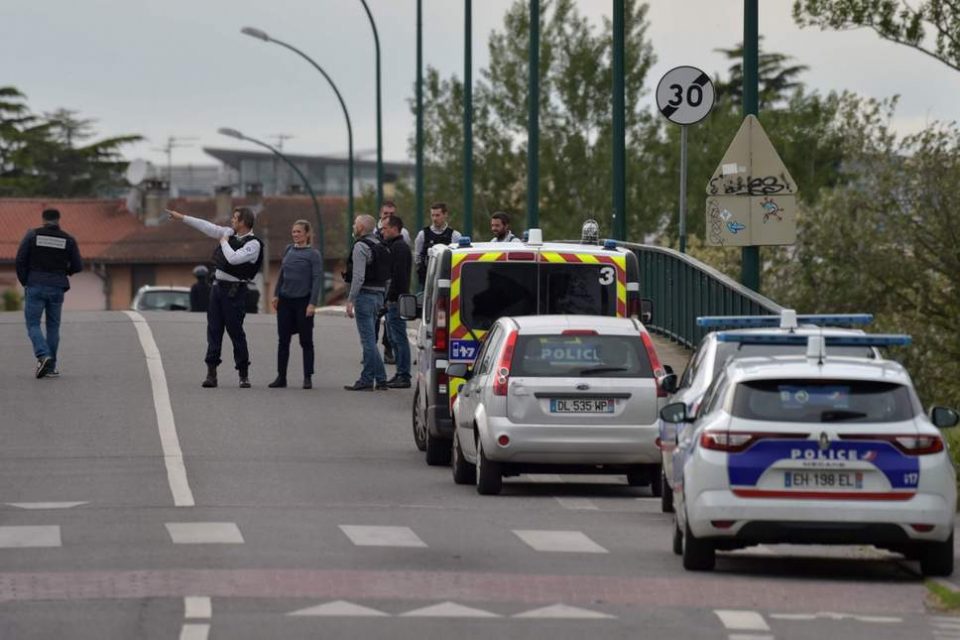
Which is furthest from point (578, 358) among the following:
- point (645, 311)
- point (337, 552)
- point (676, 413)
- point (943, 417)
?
point (943, 417)

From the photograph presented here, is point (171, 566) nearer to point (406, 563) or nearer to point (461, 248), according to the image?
point (406, 563)

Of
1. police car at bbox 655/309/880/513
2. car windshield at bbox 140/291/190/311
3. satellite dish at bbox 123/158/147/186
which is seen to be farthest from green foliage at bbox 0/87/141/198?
police car at bbox 655/309/880/513

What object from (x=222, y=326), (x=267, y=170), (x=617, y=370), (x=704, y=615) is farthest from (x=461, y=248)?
(x=267, y=170)

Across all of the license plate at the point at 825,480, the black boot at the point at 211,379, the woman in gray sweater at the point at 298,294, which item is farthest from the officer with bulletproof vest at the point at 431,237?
the license plate at the point at 825,480

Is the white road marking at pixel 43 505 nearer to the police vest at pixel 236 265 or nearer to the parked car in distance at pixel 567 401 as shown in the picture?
the parked car in distance at pixel 567 401

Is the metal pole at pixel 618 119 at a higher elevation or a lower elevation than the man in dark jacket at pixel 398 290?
higher

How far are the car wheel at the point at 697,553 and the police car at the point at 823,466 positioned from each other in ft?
0.12

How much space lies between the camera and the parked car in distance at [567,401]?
673 inches

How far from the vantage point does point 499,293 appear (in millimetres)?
19453

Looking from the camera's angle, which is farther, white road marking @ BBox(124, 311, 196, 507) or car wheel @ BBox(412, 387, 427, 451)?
car wheel @ BBox(412, 387, 427, 451)

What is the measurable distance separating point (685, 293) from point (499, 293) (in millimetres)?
10033

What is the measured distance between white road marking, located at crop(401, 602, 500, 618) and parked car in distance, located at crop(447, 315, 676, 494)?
606cm

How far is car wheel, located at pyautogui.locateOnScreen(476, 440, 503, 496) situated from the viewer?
56.5 feet

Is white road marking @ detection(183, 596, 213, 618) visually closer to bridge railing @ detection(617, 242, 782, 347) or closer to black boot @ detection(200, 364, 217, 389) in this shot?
bridge railing @ detection(617, 242, 782, 347)
